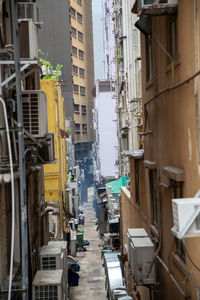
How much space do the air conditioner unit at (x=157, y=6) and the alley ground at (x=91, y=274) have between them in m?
15.6

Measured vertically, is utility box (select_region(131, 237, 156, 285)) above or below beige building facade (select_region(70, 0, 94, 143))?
below

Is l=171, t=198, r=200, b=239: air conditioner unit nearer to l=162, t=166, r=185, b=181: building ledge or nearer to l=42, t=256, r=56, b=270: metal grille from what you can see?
l=162, t=166, r=185, b=181: building ledge

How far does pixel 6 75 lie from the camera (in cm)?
787

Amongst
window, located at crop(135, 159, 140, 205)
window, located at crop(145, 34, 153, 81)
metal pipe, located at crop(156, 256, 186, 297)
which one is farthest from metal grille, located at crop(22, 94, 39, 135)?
window, located at crop(135, 159, 140, 205)

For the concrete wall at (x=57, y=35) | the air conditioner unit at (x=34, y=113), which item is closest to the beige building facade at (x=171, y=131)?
the air conditioner unit at (x=34, y=113)

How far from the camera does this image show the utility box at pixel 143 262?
36.1ft

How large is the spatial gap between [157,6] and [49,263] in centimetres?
715

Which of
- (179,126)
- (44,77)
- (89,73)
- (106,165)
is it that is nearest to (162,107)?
(179,126)

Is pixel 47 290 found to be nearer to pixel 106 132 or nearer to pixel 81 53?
pixel 106 132

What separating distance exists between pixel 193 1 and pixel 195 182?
3.21 metres

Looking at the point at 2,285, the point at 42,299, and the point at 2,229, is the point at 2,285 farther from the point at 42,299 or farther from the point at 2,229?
the point at 42,299

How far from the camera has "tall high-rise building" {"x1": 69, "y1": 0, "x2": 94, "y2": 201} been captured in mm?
60531

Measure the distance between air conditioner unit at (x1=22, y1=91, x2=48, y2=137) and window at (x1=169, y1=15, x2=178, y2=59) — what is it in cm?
304

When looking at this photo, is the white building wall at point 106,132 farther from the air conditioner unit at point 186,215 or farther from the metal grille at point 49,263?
the air conditioner unit at point 186,215
